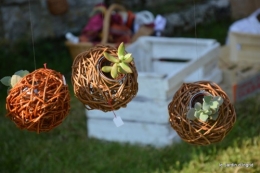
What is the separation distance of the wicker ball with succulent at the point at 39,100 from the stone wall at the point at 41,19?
2541 mm

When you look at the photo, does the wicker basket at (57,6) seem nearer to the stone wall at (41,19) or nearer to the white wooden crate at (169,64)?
the stone wall at (41,19)

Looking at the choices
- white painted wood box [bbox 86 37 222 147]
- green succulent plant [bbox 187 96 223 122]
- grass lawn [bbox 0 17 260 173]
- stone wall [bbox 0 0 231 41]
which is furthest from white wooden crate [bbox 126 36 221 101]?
green succulent plant [bbox 187 96 223 122]

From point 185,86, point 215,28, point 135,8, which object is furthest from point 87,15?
point 185,86

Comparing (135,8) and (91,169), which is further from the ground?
(135,8)

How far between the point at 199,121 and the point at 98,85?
0.34 meters

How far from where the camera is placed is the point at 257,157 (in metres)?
2.86

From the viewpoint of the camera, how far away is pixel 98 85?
5.81ft

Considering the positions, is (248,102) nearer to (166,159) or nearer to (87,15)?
(166,159)

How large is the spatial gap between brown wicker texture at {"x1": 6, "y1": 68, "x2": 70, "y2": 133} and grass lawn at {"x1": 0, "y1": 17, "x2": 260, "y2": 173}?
118 cm

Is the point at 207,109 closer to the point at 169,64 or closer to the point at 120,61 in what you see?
the point at 120,61

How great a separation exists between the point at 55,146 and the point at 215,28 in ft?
9.29

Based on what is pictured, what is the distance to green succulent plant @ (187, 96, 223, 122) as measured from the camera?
5.83 ft

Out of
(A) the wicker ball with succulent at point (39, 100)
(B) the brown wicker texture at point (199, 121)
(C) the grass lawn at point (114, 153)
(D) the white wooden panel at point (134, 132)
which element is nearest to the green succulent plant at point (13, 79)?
(A) the wicker ball with succulent at point (39, 100)

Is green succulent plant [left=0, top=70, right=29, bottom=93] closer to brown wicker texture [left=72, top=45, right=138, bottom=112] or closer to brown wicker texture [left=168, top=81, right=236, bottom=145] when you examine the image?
brown wicker texture [left=72, top=45, right=138, bottom=112]
